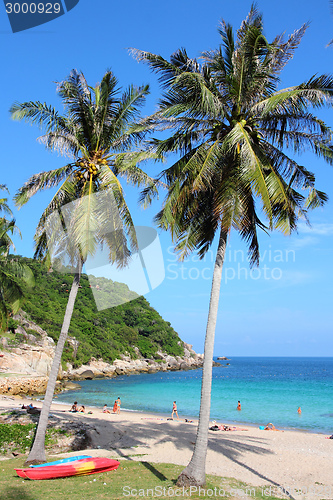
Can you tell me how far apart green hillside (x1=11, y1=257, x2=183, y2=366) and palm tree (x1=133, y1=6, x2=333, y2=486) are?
42065 mm

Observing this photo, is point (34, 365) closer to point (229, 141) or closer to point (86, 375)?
point (86, 375)

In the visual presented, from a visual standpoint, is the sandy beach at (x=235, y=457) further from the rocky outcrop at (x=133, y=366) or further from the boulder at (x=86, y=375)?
the boulder at (x=86, y=375)

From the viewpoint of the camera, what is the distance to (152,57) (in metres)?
9.67

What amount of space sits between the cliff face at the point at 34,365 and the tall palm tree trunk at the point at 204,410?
93.6 ft

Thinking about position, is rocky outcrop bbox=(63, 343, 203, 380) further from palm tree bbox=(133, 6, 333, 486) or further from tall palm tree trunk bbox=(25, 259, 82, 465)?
palm tree bbox=(133, 6, 333, 486)

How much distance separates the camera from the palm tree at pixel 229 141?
891cm

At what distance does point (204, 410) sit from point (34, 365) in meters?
36.9

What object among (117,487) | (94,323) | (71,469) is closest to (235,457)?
(117,487)

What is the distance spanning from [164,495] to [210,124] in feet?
28.9

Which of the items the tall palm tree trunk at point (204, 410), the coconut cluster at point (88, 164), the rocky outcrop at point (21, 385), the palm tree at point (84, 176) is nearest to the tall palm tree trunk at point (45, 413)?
the palm tree at point (84, 176)

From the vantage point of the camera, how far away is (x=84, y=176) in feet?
40.0

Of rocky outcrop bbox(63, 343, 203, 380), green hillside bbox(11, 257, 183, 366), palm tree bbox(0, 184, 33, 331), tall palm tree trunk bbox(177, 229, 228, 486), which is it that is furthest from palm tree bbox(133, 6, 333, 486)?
rocky outcrop bbox(63, 343, 203, 380)

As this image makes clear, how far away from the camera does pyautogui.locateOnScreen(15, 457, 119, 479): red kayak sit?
372 inches

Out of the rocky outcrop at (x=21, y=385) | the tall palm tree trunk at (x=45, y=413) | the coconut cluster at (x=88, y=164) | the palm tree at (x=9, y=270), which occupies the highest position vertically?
the coconut cluster at (x=88, y=164)
